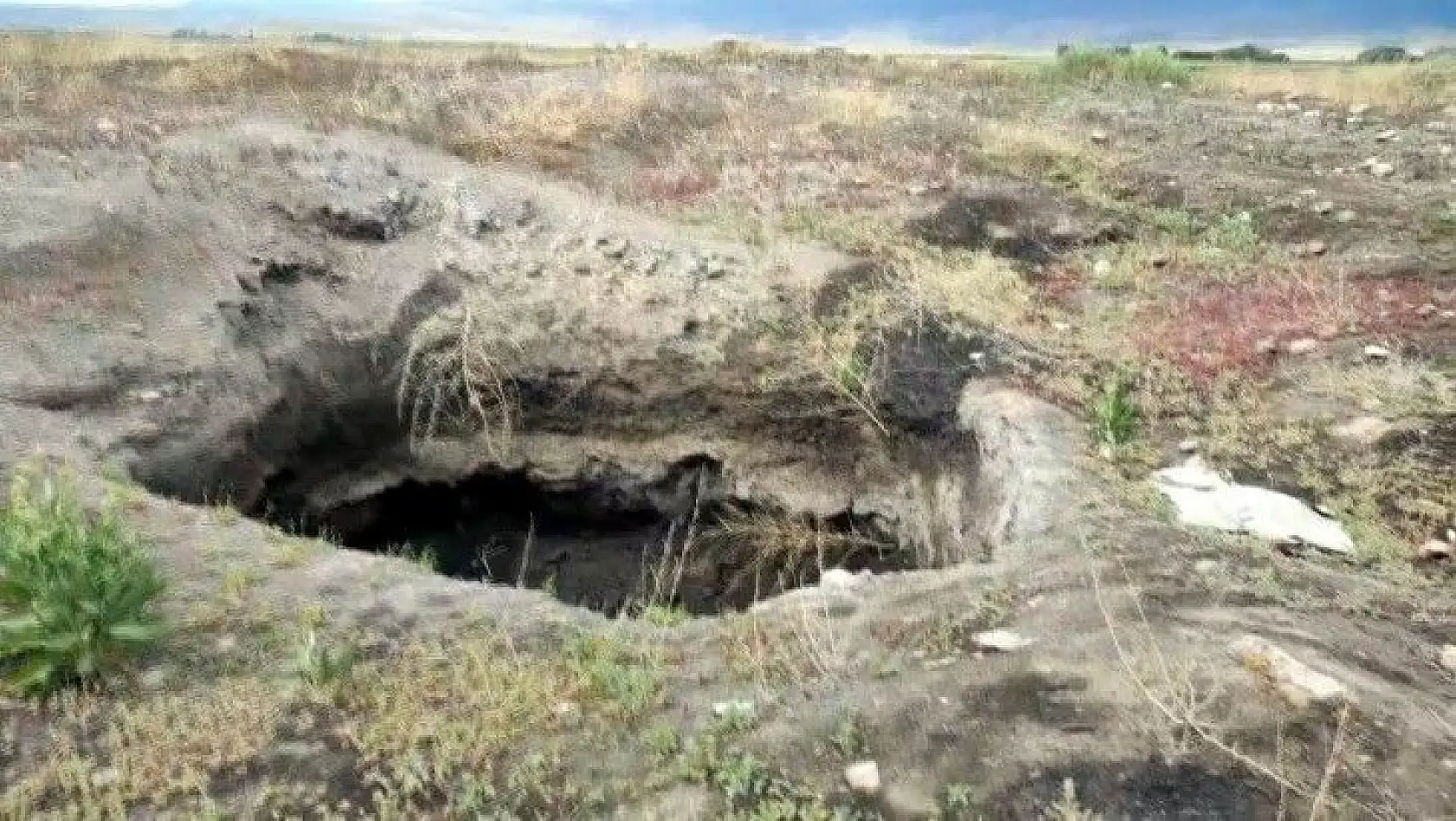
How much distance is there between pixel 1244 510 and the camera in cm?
541

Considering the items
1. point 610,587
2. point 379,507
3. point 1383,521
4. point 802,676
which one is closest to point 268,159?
point 379,507

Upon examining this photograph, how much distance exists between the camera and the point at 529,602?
15.9 feet

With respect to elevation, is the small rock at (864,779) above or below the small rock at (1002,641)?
below

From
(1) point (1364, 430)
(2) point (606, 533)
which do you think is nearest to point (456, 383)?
(2) point (606, 533)

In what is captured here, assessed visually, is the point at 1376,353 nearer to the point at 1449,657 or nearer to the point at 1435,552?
the point at 1435,552

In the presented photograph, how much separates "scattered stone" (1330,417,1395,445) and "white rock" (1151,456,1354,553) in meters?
0.67

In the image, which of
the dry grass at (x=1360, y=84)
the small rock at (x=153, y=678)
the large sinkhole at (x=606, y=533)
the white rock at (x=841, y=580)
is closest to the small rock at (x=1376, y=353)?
the large sinkhole at (x=606, y=533)

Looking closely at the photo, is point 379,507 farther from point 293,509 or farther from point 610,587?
point 610,587

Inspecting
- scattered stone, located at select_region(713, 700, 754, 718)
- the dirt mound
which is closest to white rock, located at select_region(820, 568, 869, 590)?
scattered stone, located at select_region(713, 700, 754, 718)

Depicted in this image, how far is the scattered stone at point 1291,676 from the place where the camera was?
371cm

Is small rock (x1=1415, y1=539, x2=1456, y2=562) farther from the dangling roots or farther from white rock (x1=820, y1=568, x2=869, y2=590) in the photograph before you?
the dangling roots

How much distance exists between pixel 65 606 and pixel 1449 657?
434cm

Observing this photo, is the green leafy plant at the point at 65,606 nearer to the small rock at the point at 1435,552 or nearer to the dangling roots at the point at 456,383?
the dangling roots at the point at 456,383

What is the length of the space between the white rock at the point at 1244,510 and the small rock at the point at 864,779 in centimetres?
220
